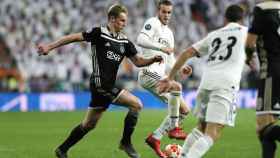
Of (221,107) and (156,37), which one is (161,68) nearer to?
(156,37)

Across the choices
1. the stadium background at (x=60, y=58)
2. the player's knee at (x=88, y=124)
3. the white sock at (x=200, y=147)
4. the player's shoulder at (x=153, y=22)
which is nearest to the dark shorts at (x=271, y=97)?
the white sock at (x=200, y=147)

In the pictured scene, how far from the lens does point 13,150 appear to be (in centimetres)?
1210

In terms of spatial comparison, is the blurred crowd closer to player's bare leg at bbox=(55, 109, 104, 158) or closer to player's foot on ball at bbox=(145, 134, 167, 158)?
player's foot on ball at bbox=(145, 134, 167, 158)

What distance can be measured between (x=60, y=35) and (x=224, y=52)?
881 inches

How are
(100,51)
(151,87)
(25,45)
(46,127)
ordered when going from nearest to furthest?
(100,51) → (151,87) → (46,127) → (25,45)

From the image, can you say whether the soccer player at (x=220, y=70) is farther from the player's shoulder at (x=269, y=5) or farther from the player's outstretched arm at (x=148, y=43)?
the player's outstretched arm at (x=148, y=43)

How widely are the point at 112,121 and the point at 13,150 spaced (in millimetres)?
8574

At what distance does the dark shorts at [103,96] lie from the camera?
1023 cm

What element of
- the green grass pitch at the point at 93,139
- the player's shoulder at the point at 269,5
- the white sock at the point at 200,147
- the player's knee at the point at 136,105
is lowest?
the green grass pitch at the point at 93,139

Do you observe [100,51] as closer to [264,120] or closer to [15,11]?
[264,120]

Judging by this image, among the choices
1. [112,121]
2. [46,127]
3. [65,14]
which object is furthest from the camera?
[65,14]

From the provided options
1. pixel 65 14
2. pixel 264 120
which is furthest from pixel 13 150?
pixel 65 14

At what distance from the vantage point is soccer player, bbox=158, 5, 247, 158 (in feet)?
26.4

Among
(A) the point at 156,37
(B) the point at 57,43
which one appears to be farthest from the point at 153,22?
(B) the point at 57,43
